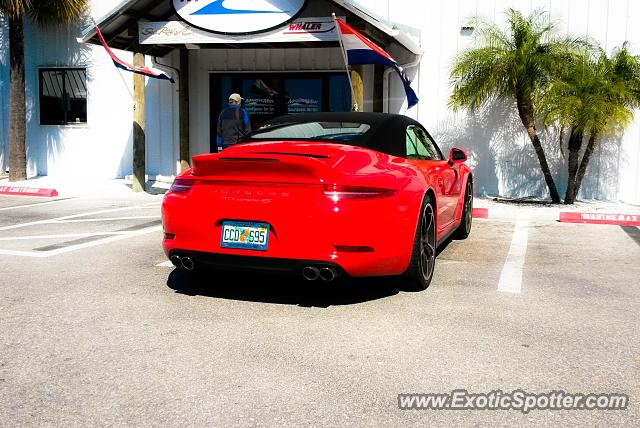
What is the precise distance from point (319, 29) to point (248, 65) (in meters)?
4.25

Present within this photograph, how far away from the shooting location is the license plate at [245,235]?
13.4 feet

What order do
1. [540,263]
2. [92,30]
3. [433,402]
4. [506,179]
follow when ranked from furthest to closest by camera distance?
[506,179]
[92,30]
[540,263]
[433,402]

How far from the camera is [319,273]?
13.2 ft

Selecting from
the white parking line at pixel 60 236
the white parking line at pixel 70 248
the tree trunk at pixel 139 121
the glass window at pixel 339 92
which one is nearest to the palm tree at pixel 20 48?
the tree trunk at pixel 139 121

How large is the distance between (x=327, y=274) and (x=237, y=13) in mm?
8388

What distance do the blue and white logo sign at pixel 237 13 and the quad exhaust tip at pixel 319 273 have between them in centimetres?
789

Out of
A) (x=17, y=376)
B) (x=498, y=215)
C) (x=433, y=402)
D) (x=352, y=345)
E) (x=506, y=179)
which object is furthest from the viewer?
(x=506, y=179)

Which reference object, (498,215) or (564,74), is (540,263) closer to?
(498,215)

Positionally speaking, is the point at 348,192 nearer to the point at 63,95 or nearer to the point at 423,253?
the point at 423,253

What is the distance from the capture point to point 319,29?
10922 mm

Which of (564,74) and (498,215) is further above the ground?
(564,74)

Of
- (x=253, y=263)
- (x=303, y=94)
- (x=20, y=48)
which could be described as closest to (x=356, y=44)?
(x=303, y=94)

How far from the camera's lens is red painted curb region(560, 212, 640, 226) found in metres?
9.09

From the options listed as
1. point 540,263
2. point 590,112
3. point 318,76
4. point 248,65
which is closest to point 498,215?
point 590,112
